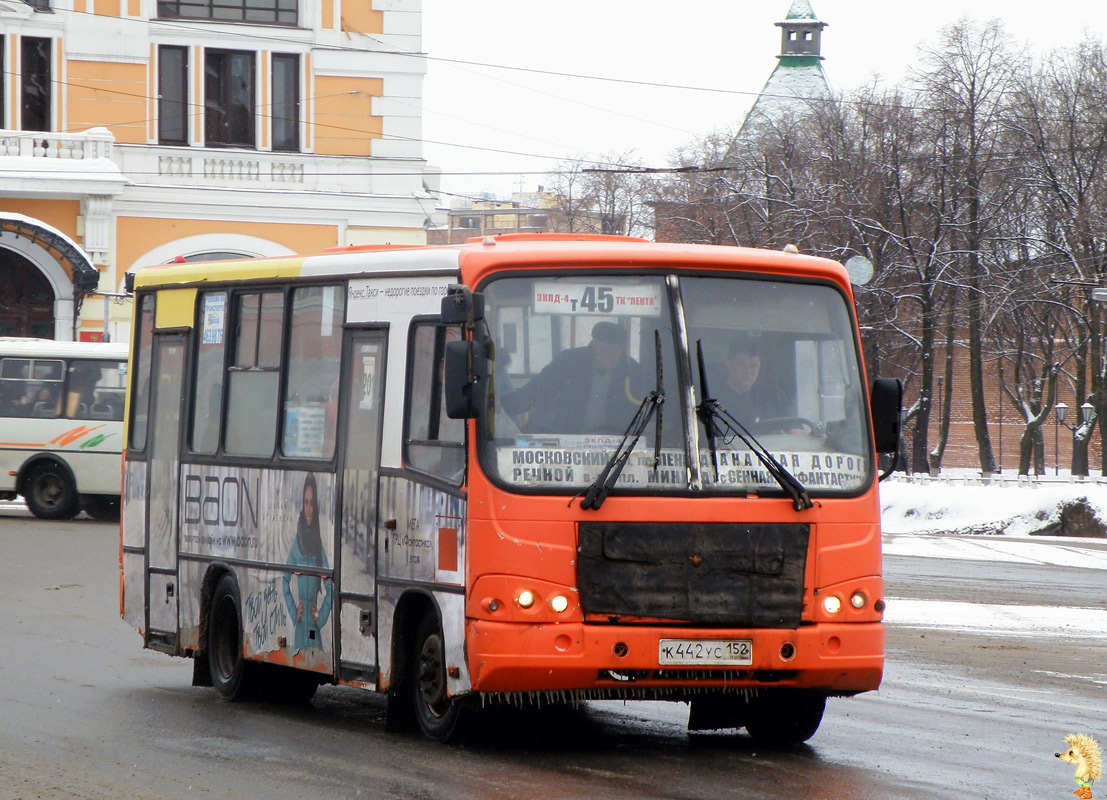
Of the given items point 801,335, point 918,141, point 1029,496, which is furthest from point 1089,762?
point 918,141

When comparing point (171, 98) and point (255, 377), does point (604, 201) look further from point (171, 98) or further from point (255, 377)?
point (255, 377)

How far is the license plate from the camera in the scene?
7.88 meters

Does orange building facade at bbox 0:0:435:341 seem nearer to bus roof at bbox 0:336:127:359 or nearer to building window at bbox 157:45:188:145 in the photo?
building window at bbox 157:45:188:145

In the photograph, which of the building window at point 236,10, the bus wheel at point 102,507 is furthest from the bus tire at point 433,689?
the building window at point 236,10

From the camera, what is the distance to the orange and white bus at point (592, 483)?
7891 mm

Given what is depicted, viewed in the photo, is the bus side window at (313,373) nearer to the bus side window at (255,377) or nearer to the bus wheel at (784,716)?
the bus side window at (255,377)

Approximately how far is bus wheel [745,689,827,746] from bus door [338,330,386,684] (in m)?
1.96

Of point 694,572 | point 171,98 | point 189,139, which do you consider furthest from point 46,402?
point 694,572

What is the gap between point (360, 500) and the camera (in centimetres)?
909

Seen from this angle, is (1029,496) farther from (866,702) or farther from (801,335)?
(801,335)

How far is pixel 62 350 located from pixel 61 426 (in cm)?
144

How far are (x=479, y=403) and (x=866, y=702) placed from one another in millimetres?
3796

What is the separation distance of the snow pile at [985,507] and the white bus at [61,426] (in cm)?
1444

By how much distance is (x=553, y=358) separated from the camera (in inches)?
322
